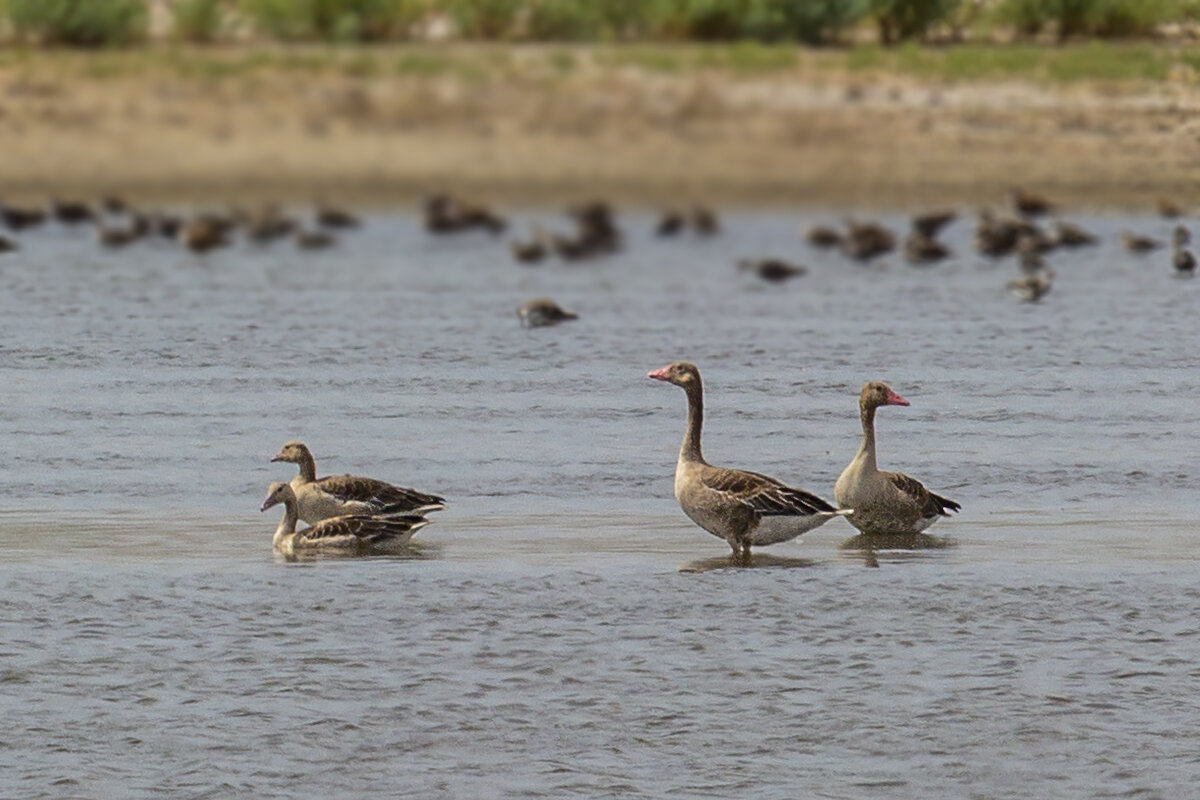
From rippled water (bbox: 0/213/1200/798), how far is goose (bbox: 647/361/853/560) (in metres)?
0.19

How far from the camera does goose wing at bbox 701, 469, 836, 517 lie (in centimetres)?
1370

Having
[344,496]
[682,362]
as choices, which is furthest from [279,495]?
[682,362]

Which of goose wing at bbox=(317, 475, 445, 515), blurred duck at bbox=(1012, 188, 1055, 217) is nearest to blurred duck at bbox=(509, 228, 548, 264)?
blurred duck at bbox=(1012, 188, 1055, 217)

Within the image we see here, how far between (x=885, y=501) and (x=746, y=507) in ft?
3.46

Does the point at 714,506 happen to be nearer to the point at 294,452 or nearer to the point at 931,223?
the point at 294,452

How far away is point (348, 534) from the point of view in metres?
14.0

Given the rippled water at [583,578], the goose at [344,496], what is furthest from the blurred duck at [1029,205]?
the goose at [344,496]

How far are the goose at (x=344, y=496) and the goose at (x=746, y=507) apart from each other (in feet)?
5.31

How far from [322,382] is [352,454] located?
4.03 metres

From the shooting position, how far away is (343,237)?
136 feet

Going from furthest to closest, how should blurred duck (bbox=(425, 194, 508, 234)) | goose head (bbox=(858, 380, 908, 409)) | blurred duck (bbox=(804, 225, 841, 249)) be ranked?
blurred duck (bbox=(425, 194, 508, 234)) < blurred duck (bbox=(804, 225, 841, 249)) < goose head (bbox=(858, 380, 908, 409))

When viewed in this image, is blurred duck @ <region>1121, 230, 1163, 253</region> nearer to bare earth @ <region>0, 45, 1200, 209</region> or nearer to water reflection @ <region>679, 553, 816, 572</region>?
bare earth @ <region>0, 45, 1200, 209</region>

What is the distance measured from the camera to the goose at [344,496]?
1435cm

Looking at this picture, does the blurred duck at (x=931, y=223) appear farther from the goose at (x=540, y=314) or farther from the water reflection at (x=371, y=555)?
the water reflection at (x=371, y=555)
